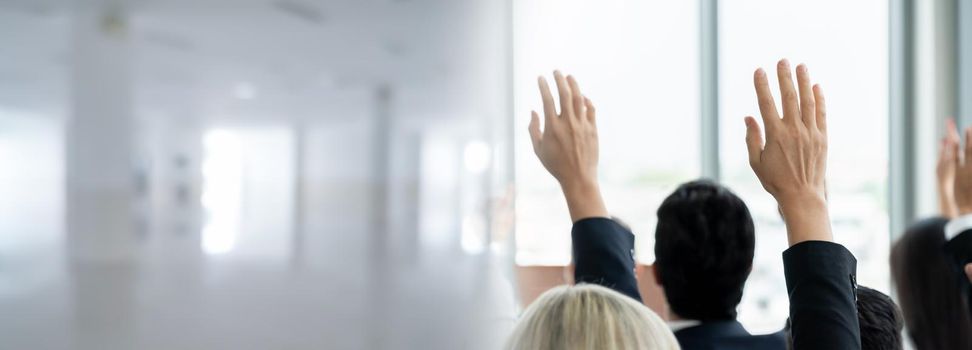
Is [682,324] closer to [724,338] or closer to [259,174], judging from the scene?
[724,338]

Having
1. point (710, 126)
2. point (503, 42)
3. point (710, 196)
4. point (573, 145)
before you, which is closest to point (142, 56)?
point (573, 145)

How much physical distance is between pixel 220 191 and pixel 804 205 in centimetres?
80

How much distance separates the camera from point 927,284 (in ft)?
6.44

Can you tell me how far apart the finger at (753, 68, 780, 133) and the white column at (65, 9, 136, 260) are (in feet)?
2.72

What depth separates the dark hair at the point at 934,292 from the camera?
1949 mm

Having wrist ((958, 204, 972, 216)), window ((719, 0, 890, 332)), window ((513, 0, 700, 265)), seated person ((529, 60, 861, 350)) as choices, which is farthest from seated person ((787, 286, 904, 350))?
window ((719, 0, 890, 332))

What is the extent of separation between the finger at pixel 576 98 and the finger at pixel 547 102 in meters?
0.03

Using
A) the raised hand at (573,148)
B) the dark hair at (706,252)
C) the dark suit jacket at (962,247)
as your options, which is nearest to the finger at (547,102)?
the raised hand at (573,148)

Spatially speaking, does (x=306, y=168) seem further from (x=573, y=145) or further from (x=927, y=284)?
(x=927, y=284)

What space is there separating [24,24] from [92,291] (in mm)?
366

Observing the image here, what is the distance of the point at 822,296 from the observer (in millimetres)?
937

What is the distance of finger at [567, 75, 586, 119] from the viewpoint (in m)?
1.25

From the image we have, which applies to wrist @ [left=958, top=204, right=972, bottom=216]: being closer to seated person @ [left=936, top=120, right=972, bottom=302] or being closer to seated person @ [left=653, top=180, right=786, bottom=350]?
seated person @ [left=936, top=120, right=972, bottom=302]

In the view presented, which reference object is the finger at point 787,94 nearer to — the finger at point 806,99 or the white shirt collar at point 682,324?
the finger at point 806,99
